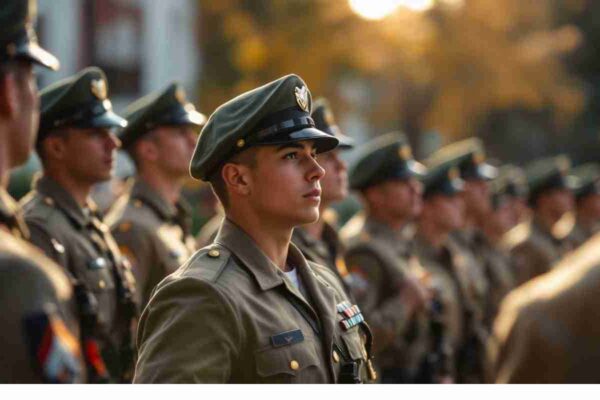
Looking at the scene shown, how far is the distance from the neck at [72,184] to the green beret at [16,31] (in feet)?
11.0

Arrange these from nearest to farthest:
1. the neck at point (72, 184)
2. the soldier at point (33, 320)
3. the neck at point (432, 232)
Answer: the soldier at point (33, 320), the neck at point (72, 184), the neck at point (432, 232)

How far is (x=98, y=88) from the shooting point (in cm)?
695

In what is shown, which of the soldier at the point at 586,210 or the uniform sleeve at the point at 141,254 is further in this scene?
the soldier at the point at 586,210

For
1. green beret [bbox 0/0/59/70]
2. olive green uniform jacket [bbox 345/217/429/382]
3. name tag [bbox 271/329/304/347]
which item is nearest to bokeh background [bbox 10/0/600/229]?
olive green uniform jacket [bbox 345/217/429/382]

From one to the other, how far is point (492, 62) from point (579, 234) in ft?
58.9

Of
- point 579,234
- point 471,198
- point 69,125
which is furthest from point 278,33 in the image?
point 69,125

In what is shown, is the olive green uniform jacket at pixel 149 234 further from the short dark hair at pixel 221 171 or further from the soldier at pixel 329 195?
the short dark hair at pixel 221 171

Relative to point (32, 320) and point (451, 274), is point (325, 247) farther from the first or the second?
point (32, 320)

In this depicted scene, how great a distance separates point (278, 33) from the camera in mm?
29469

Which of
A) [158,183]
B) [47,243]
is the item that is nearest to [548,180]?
[158,183]

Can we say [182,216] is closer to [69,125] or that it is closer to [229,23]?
[69,125]

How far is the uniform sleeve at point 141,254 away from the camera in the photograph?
7.28 metres

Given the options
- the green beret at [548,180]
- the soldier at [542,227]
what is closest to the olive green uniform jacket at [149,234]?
the soldier at [542,227]

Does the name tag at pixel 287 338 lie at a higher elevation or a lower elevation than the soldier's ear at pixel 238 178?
lower
